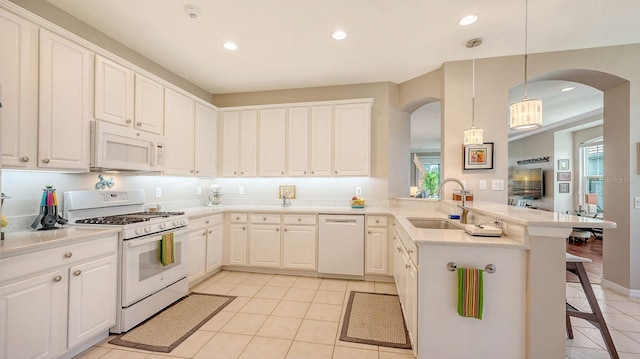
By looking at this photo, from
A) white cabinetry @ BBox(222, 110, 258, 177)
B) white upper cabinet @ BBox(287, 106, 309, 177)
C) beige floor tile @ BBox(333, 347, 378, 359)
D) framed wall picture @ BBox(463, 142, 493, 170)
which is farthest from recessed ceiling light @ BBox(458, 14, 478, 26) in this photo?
beige floor tile @ BBox(333, 347, 378, 359)

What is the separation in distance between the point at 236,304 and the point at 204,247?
0.93 meters

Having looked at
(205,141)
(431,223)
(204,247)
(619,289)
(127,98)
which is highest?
(127,98)

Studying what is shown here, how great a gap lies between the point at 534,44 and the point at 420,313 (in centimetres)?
315

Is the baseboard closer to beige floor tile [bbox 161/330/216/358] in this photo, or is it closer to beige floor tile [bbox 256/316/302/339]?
beige floor tile [bbox 256/316/302/339]

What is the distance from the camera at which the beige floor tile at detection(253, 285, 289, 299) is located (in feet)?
9.87

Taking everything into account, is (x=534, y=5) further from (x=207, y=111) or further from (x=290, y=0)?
(x=207, y=111)

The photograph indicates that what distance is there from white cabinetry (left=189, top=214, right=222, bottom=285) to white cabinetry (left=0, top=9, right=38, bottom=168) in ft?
5.24

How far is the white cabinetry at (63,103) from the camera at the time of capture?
1.97 m

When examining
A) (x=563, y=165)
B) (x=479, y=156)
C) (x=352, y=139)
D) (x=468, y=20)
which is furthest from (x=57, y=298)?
(x=563, y=165)

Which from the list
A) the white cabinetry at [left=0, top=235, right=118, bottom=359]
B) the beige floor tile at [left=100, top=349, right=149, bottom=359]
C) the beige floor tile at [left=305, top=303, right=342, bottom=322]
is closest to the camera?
the white cabinetry at [left=0, top=235, right=118, bottom=359]

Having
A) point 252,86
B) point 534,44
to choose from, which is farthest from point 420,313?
point 252,86

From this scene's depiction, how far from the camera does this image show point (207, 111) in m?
3.96

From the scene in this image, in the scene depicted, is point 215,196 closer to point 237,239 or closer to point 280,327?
point 237,239

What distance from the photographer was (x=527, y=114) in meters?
2.07
